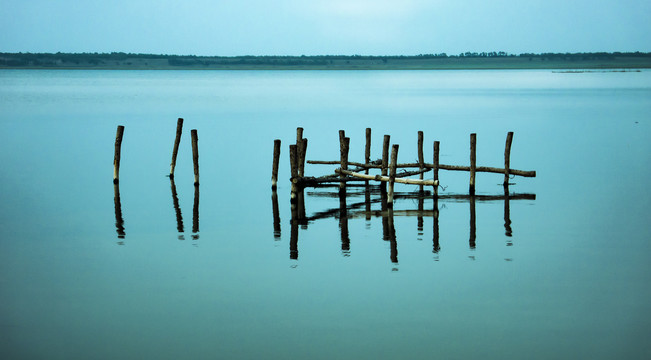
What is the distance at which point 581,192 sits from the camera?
24938mm

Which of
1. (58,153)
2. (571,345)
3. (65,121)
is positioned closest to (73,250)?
(571,345)

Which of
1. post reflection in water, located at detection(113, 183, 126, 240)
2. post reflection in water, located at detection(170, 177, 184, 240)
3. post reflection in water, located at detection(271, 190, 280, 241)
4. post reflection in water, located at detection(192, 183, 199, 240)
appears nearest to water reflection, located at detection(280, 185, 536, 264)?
post reflection in water, located at detection(271, 190, 280, 241)

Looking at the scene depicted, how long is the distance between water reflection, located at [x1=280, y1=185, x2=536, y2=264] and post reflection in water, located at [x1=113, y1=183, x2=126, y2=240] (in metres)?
3.56

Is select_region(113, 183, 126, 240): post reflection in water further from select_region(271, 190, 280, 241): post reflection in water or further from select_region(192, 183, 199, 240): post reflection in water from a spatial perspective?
select_region(271, 190, 280, 241): post reflection in water

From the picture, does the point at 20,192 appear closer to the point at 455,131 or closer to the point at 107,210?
the point at 107,210

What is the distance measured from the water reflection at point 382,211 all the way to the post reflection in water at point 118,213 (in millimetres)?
3565

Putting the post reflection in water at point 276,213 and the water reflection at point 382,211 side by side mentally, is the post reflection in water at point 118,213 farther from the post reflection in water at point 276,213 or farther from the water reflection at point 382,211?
the water reflection at point 382,211

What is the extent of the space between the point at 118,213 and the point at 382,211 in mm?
6863

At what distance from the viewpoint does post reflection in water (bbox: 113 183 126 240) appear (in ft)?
61.4

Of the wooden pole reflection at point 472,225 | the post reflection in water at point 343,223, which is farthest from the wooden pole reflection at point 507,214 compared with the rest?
the post reflection in water at point 343,223

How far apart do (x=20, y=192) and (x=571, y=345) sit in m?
18.8

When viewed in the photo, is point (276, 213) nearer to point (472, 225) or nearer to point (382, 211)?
point (382, 211)

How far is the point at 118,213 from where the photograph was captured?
21.0 m

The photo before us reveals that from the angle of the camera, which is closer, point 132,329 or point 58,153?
point 132,329
